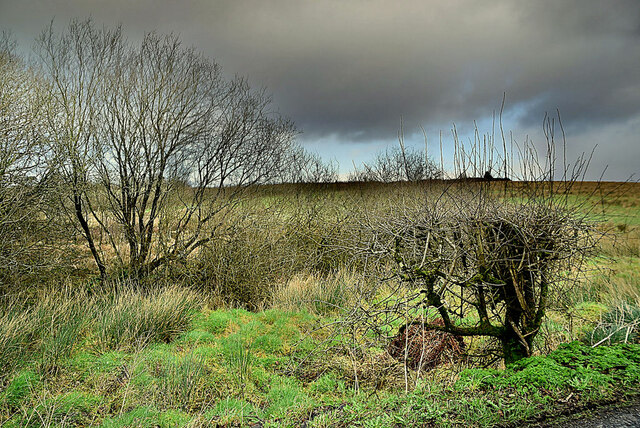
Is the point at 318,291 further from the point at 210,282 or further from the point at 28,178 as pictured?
the point at 28,178

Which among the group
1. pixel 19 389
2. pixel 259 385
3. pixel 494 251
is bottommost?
pixel 259 385

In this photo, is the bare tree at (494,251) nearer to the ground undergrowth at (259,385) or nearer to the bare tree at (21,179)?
the ground undergrowth at (259,385)

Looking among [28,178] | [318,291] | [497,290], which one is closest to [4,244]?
[28,178]

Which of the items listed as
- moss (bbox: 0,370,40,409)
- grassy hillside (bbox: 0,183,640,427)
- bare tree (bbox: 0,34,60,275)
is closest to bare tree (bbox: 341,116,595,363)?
grassy hillside (bbox: 0,183,640,427)

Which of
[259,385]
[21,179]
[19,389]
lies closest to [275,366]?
[259,385]

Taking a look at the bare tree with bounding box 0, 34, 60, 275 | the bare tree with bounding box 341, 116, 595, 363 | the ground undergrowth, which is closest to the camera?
the ground undergrowth

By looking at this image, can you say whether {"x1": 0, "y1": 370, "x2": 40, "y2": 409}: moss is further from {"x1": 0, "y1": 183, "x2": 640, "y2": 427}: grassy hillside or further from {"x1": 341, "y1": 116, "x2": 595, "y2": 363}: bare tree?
{"x1": 341, "y1": 116, "x2": 595, "y2": 363}: bare tree

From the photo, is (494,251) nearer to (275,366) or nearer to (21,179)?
(275,366)

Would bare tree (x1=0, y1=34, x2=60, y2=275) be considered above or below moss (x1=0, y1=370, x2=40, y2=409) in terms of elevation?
above

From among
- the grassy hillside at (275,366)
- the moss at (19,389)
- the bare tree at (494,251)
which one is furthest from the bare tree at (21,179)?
the bare tree at (494,251)

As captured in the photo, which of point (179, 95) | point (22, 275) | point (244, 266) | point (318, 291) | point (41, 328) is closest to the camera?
point (41, 328)

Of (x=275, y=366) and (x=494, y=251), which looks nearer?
(x=494, y=251)

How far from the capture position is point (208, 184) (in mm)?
12102

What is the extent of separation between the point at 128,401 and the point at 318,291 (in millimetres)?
5295
